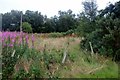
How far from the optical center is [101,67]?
8297mm

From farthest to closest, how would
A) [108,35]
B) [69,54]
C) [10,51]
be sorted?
[108,35]
[69,54]
[10,51]

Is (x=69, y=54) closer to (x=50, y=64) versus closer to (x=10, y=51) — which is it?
(x=50, y=64)

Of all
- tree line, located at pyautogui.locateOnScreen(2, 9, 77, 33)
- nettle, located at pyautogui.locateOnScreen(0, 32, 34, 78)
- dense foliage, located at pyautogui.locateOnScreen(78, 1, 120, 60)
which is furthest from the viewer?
tree line, located at pyautogui.locateOnScreen(2, 9, 77, 33)

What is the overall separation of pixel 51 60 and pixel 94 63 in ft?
5.93

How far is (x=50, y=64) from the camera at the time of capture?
718 cm

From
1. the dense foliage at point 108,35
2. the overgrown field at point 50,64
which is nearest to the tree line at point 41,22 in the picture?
the dense foliage at point 108,35

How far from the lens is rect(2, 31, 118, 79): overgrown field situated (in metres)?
6.06

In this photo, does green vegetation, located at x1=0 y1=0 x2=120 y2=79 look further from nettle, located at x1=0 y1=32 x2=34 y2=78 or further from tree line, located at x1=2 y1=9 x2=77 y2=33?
tree line, located at x1=2 y1=9 x2=77 y2=33

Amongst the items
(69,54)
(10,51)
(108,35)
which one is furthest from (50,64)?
(108,35)

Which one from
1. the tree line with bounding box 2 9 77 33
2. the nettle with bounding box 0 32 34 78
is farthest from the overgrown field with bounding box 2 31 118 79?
the tree line with bounding box 2 9 77 33

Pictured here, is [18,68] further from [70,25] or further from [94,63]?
[70,25]

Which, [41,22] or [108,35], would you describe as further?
[41,22]

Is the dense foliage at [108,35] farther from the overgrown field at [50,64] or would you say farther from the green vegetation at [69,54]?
the overgrown field at [50,64]

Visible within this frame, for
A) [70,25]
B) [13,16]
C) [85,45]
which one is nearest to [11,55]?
[85,45]
